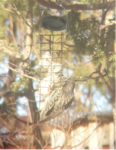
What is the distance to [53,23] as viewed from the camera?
2.98 feet

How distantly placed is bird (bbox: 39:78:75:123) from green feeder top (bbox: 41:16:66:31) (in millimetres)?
330

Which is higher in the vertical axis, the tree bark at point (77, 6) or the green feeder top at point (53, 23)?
the tree bark at point (77, 6)

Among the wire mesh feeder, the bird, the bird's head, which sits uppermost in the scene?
the wire mesh feeder

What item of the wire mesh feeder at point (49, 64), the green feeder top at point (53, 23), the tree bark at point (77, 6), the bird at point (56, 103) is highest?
the tree bark at point (77, 6)

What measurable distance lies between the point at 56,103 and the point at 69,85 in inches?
5.2

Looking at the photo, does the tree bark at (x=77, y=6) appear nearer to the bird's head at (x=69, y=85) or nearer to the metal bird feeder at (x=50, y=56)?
the metal bird feeder at (x=50, y=56)

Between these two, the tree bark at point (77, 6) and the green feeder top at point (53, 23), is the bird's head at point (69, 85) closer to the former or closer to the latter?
the green feeder top at point (53, 23)

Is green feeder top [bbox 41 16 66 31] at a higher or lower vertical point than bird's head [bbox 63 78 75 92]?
higher

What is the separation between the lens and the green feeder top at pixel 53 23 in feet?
2.95

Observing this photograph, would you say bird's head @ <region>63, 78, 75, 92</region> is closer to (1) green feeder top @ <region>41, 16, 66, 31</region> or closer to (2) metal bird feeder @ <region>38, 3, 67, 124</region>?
(2) metal bird feeder @ <region>38, 3, 67, 124</region>

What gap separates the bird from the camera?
90 cm

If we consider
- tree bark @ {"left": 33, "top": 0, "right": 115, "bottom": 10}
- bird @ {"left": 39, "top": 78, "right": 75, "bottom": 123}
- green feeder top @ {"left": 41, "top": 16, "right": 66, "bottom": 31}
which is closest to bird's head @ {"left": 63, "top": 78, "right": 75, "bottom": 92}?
bird @ {"left": 39, "top": 78, "right": 75, "bottom": 123}

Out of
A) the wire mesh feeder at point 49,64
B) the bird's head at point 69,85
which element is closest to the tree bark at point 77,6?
the wire mesh feeder at point 49,64

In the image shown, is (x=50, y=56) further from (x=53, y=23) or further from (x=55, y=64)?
(x=53, y=23)
